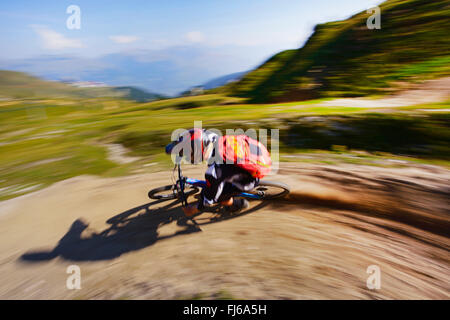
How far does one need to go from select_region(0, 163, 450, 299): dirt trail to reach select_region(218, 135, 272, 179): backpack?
1189 mm

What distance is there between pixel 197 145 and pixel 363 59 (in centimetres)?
3040

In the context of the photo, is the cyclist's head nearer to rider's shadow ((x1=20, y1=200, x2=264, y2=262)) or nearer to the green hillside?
rider's shadow ((x1=20, y1=200, x2=264, y2=262))

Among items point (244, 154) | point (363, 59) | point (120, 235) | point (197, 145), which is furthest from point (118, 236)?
point (363, 59)

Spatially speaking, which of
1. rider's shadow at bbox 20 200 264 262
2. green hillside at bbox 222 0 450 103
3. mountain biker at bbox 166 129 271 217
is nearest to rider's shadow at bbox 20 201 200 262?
rider's shadow at bbox 20 200 264 262

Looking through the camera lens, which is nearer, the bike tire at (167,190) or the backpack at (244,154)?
the backpack at (244,154)

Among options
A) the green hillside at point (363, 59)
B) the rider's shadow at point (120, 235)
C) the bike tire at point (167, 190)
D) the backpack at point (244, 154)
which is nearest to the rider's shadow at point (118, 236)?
the rider's shadow at point (120, 235)

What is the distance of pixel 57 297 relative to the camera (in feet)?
10.8

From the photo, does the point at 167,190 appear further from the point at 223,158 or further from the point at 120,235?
the point at 223,158


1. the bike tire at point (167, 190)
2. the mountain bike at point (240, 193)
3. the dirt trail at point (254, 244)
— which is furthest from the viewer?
the bike tire at point (167, 190)

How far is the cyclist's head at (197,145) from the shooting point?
383 centimetres

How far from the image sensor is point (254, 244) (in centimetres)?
392

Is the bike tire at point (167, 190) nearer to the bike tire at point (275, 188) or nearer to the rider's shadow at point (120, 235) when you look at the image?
the rider's shadow at point (120, 235)

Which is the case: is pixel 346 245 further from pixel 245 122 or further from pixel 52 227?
pixel 245 122

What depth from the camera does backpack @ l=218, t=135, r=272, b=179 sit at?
12.4 feet
